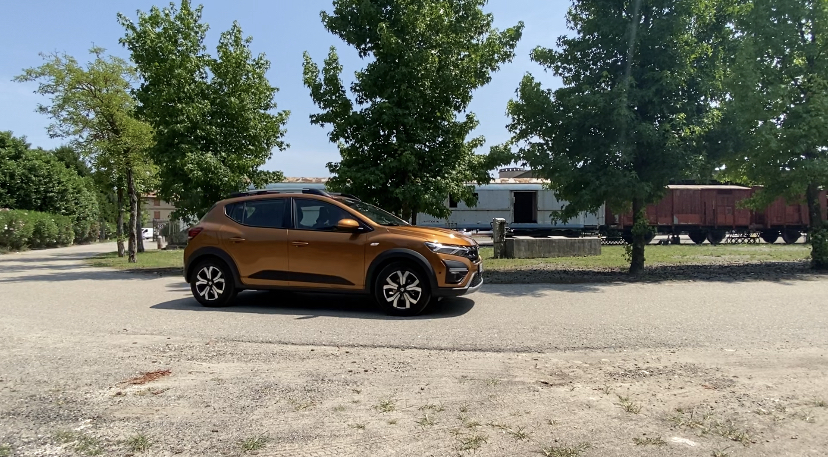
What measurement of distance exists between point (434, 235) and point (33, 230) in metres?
29.4

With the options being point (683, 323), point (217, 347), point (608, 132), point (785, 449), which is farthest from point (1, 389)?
point (608, 132)

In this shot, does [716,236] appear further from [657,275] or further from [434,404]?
[434,404]

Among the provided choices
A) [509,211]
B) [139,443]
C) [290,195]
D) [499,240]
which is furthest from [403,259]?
[509,211]

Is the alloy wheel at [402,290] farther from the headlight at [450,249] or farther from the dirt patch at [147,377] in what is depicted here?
the dirt patch at [147,377]

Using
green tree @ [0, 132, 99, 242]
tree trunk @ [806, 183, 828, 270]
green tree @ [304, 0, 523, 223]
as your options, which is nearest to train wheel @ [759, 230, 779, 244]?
tree trunk @ [806, 183, 828, 270]

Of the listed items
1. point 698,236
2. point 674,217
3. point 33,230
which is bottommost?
point 698,236

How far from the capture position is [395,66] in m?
12.8

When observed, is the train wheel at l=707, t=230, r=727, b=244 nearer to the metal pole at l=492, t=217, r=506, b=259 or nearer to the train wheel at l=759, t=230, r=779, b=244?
the train wheel at l=759, t=230, r=779, b=244

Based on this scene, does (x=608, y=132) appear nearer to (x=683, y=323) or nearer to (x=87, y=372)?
(x=683, y=323)

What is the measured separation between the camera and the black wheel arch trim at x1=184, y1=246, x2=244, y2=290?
27.5 ft

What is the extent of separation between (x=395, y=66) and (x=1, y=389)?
10.1m

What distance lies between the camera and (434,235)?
25.7 ft

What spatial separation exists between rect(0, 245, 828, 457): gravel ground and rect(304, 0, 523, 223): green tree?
486cm

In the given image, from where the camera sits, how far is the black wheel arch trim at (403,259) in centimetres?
754
